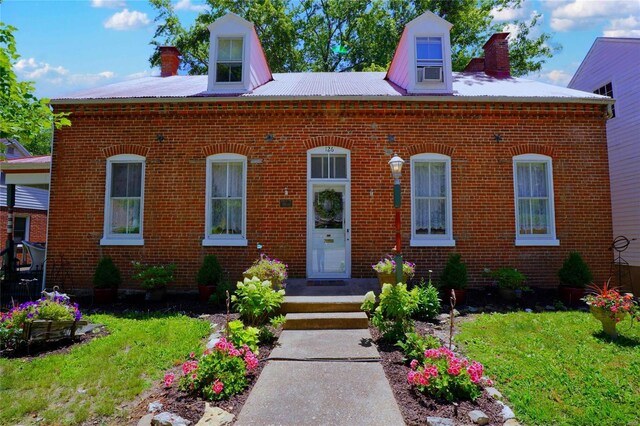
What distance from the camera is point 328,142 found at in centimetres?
890

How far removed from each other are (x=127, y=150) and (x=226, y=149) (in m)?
2.51

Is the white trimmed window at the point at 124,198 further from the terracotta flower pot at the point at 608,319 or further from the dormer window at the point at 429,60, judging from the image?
the terracotta flower pot at the point at 608,319

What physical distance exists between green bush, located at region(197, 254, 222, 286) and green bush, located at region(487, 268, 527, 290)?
6.31 m

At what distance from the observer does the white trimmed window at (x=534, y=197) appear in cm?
902

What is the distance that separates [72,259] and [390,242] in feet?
25.6

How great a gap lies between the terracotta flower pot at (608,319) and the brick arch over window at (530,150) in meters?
4.37

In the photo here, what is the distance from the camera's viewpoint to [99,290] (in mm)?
8328

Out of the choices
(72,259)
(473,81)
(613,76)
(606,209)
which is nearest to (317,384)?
(72,259)

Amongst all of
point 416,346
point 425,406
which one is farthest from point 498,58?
point 425,406

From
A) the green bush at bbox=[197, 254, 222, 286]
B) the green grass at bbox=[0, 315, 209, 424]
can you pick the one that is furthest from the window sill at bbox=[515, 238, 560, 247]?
the green grass at bbox=[0, 315, 209, 424]

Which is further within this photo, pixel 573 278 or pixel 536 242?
pixel 536 242

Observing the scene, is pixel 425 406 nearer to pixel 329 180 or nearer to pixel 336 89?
pixel 329 180

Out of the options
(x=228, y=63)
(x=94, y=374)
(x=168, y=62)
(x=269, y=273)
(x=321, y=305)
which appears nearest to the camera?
(x=94, y=374)

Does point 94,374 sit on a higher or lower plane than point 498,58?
lower
